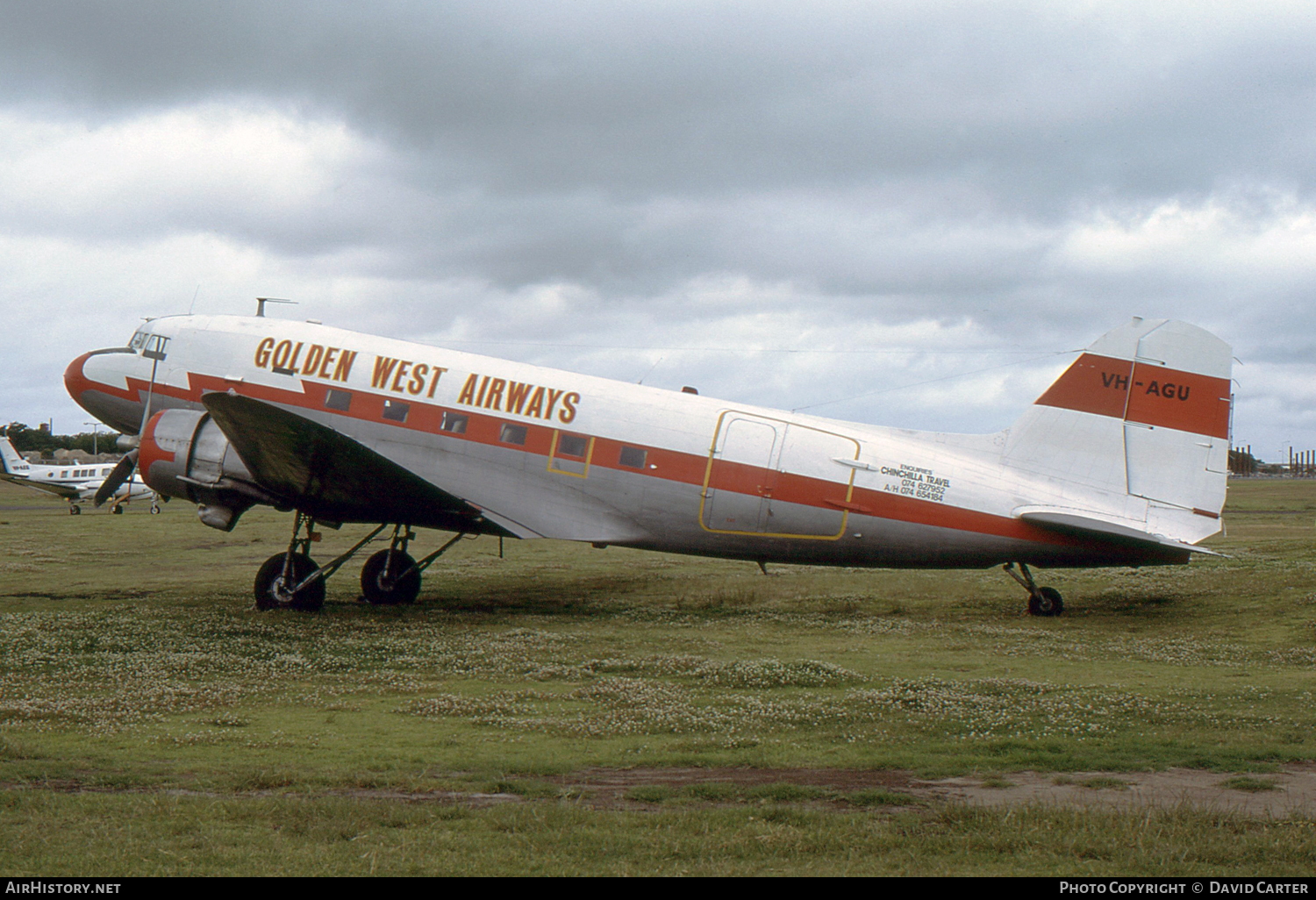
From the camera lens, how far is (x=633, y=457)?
15219 mm

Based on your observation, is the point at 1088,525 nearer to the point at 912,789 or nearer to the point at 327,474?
the point at 912,789

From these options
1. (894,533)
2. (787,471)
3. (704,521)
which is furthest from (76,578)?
(894,533)

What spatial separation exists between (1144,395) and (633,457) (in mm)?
7790

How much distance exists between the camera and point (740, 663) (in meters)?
11.2

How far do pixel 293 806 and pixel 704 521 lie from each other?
9558 millimetres

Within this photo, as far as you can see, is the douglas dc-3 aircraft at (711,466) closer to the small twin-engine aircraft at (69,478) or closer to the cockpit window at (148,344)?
the cockpit window at (148,344)

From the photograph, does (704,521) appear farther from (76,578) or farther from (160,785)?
(76,578)

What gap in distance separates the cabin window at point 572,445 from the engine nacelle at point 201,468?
455 cm

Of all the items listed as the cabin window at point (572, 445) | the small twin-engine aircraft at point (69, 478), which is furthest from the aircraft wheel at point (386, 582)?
the small twin-engine aircraft at point (69, 478)

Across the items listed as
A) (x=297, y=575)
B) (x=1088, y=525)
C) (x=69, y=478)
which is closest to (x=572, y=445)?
(x=297, y=575)

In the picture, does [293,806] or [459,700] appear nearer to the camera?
[293,806]

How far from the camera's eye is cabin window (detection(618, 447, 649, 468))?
15.2 metres

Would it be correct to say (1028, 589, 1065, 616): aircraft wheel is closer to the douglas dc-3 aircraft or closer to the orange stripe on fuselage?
the douglas dc-3 aircraft

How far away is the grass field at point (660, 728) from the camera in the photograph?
5277 millimetres
